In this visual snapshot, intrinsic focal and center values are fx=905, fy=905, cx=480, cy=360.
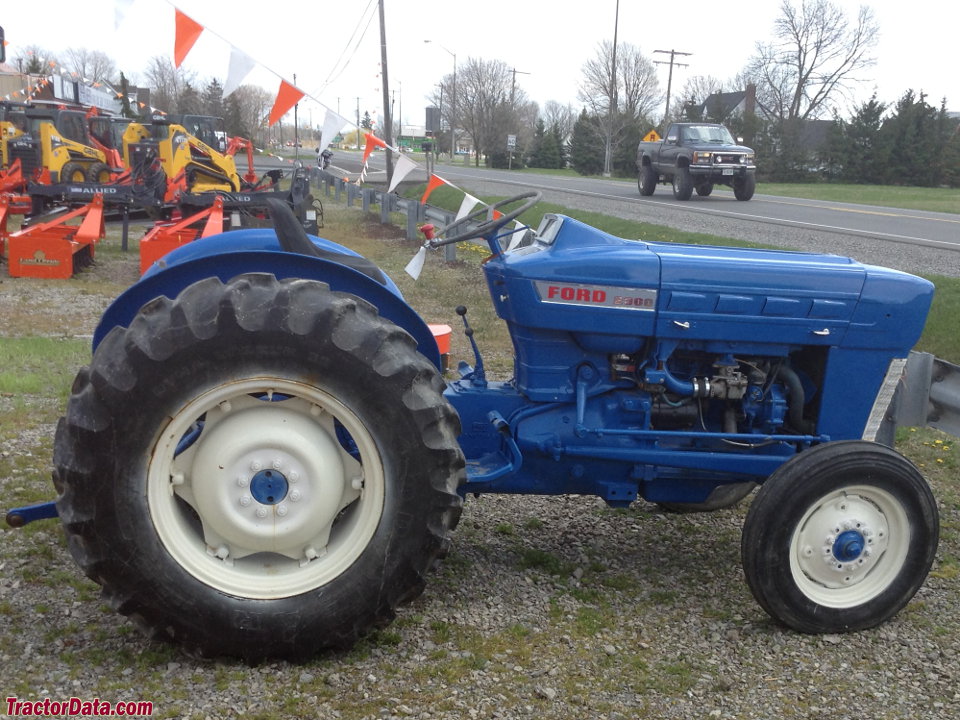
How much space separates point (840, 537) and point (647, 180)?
22.5 m

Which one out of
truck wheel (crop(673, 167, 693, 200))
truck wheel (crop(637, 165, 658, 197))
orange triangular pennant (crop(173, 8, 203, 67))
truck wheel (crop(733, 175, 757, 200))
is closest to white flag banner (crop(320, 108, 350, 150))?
orange triangular pennant (crop(173, 8, 203, 67))

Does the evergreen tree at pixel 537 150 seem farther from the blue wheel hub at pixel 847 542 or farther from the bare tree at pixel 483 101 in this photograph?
the blue wheel hub at pixel 847 542

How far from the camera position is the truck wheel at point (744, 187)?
74.8ft

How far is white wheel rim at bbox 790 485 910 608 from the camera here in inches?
128

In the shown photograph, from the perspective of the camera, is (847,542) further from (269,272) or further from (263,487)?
(269,272)

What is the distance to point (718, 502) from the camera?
4.32 metres

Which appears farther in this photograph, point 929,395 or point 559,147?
point 559,147

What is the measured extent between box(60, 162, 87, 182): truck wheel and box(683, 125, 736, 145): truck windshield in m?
14.9

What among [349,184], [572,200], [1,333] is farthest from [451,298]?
[349,184]

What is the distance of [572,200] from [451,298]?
1232cm

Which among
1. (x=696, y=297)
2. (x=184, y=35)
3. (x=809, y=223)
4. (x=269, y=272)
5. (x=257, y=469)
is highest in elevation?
(x=184, y=35)

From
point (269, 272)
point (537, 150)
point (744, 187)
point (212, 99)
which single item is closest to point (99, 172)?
point (744, 187)

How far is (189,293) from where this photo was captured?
2729 millimetres

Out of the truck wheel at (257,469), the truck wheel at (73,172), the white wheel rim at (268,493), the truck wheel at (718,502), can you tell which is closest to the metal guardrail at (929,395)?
the truck wheel at (718,502)
